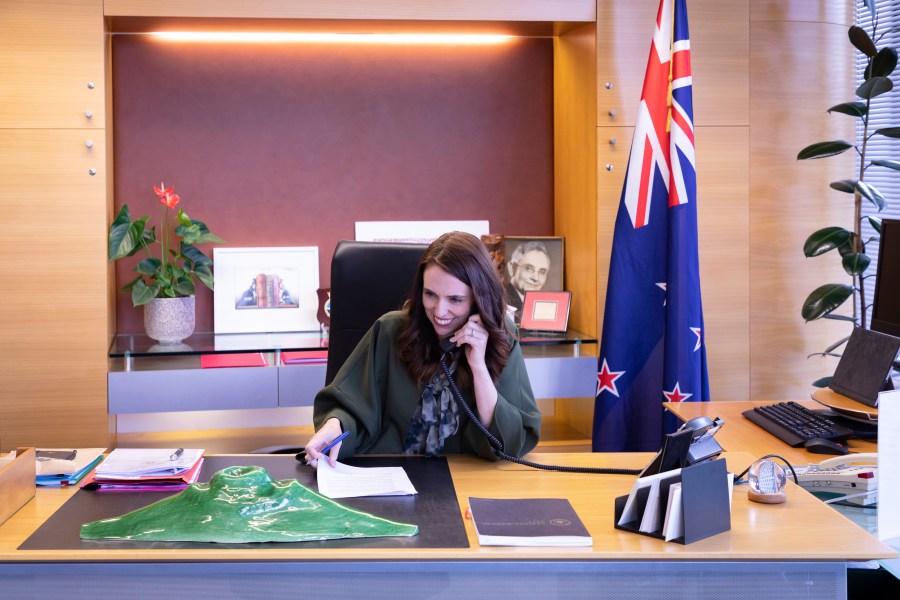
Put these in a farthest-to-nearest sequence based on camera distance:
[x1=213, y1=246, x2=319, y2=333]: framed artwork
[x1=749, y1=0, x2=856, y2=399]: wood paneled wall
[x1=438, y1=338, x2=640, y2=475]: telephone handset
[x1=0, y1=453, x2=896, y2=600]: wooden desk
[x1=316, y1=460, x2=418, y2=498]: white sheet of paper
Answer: [x1=213, y1=246, x2=319, y2=333]: framed artwork < [x1=749, y1=0, x2=856, y2=399]: wood paneled wall < [x1=438, y1=338, x2=640, y2=475]: telephone handset < [x1=316, y1=460, x2=418, y2=498]: white sheet of paper < [x1=0, y1=453, x2=896, y2=600]: wooden desk

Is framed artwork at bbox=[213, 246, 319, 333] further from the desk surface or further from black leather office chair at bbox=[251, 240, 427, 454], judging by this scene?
the desk surface

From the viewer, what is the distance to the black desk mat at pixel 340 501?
168 centimetres

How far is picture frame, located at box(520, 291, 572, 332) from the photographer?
4.05 metres

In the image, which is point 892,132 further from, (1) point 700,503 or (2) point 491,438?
(1) point 700,503

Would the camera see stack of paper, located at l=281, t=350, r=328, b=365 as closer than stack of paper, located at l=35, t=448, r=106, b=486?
No

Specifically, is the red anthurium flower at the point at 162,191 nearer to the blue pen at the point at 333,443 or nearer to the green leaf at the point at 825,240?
the blue pen at the point at 333,443

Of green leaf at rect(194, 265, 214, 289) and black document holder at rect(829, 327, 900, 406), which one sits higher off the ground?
green leaf at rect(194, 265, 214, 289)

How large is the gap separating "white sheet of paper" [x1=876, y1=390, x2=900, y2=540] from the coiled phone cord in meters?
0.50

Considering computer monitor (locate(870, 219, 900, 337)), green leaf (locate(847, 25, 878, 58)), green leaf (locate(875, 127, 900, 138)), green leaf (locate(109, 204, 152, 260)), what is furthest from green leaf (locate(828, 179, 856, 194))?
green leaf (locate(109, 204, 152, 260))

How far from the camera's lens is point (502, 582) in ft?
5.41

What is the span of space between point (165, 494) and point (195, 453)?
24 centimetres

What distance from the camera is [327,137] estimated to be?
4227 millimetres

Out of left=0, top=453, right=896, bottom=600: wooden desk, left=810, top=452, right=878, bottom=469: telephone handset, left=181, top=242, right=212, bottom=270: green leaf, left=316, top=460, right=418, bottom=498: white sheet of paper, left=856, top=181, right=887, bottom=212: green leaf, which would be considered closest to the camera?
left=0, top=453, right=896, bottom=600: wooden desk

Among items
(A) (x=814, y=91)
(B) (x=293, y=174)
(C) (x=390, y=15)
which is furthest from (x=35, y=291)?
(A) (x=814, y=91)
